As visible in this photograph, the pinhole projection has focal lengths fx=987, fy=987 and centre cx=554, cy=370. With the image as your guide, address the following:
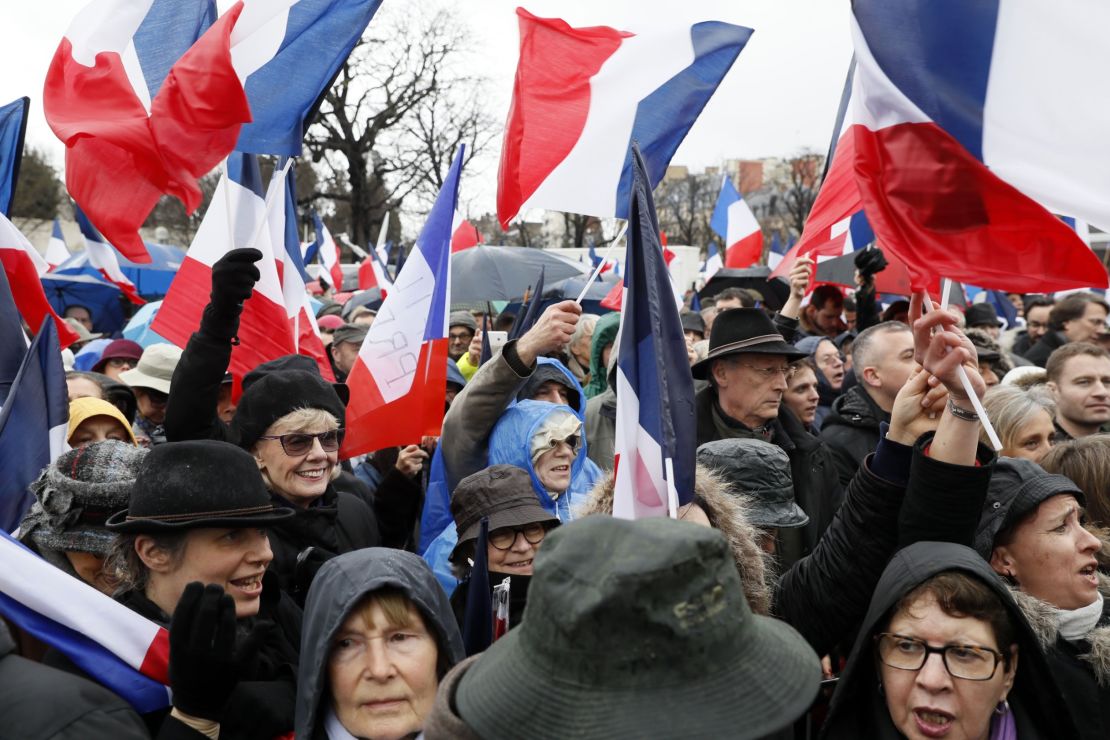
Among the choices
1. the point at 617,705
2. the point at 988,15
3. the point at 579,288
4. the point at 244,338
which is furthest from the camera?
the point at 579,288

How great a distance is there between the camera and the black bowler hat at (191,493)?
2406mm

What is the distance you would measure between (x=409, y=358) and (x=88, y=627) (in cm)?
211

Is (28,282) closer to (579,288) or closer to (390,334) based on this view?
(390,334)

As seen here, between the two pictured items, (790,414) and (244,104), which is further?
(790,414)

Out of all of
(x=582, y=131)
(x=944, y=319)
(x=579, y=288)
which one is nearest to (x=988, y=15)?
(x=944, y=319)

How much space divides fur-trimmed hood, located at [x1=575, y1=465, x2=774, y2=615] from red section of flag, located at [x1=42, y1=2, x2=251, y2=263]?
2.07m

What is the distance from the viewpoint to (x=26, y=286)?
4.30 m

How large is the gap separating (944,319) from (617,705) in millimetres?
1714

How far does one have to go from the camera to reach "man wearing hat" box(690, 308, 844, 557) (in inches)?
162

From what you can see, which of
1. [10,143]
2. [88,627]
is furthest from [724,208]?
[88,627]

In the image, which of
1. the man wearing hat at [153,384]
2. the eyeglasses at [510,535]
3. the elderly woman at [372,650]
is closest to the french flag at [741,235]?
the man wearing hat at [153,384]

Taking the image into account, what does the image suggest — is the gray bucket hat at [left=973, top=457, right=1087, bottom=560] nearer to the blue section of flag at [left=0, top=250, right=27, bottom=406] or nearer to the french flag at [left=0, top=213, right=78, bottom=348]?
the blue section of flag at [left=0, top=250, right=27, bottom=406]

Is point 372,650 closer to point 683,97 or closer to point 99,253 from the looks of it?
point 683,97

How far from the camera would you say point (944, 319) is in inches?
101
